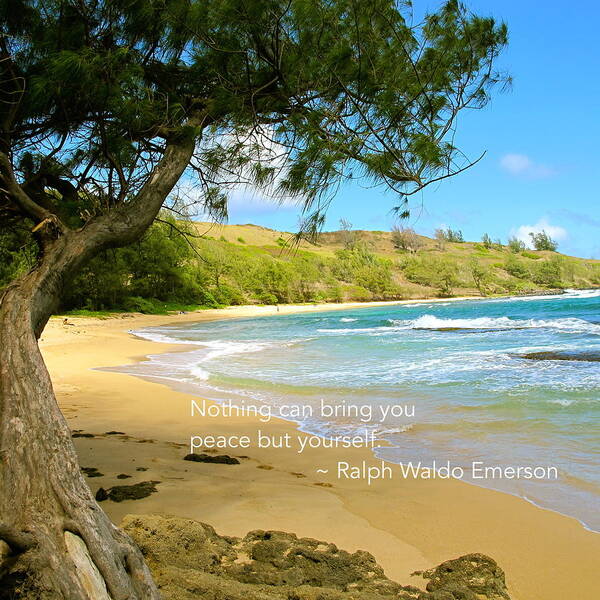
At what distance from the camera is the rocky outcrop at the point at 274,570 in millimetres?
1862

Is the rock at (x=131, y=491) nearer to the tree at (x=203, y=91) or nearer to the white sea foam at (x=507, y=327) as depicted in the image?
the tree at (x=203, y=91)

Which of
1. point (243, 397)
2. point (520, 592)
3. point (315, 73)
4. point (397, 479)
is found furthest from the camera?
point (243, 397)

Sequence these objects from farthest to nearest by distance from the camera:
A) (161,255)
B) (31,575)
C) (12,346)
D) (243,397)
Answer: (161,255)
(243,397)
(12,346)
(31,575)

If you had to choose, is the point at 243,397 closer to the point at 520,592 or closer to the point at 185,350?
the point at 520,592

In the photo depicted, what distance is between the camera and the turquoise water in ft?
14.6

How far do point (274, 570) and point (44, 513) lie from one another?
102 centimetres

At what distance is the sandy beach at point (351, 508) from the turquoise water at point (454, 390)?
395mm

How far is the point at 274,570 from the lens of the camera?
2.13 metres

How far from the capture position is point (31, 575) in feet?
4.48

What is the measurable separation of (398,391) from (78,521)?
6.57 m

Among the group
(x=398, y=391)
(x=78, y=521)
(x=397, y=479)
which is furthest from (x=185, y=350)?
(x=78, y=521)

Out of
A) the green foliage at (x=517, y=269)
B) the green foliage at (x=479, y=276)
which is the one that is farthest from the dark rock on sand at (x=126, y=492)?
the green foliage at (x=517, y=269)

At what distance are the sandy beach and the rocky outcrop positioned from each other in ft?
0.61

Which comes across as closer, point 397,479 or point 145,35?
point 145,35
